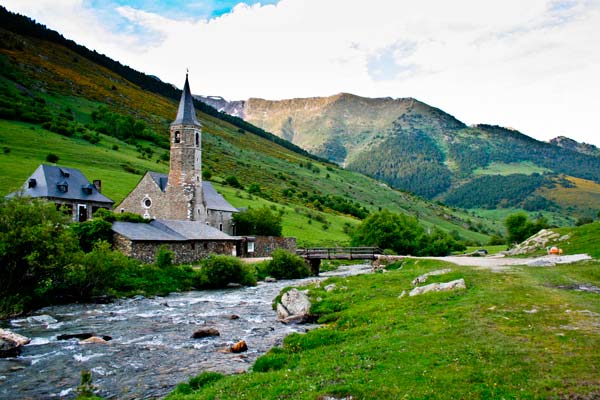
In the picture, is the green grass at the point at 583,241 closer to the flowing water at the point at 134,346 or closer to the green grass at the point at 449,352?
the green grass at the point at 449,352

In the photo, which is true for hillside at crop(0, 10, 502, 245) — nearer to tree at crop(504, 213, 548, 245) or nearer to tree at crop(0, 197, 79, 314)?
tree at crop(0, 197, 79, 314)

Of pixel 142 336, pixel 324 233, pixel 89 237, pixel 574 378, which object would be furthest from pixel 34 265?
pixel 324 233

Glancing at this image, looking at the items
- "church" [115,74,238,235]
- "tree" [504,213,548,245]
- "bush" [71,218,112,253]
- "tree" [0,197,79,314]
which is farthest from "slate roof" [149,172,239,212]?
"tree" [504,213,548,245]

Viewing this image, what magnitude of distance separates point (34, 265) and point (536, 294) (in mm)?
29269

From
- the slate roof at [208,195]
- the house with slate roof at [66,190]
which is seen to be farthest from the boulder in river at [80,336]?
the slate roof at [208,195]

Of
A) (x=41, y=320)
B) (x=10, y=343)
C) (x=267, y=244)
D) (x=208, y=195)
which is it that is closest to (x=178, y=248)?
(x=267, y=244)

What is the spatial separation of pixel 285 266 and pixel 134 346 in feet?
111

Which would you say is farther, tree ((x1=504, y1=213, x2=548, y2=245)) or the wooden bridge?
tree ((x1=504, y1=213, x2=548, y2=245))

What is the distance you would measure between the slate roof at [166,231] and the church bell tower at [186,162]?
7624mm

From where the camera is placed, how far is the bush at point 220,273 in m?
46.2

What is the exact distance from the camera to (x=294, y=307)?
28141mm

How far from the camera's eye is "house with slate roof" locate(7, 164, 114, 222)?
2441 inches

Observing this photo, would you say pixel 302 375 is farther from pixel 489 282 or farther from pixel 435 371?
pixel 489 282

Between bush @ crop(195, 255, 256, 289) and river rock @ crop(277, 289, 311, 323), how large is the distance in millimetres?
17587
